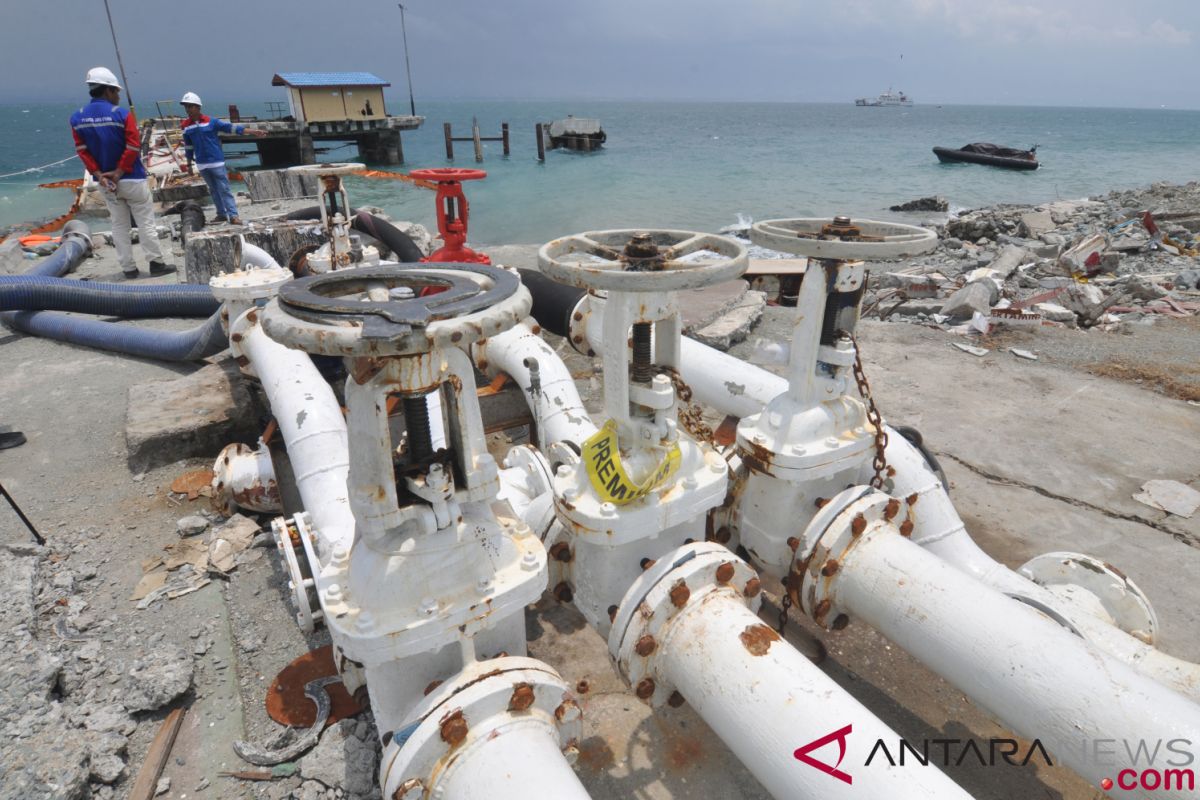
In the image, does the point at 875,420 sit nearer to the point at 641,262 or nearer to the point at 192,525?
the point at 641,262

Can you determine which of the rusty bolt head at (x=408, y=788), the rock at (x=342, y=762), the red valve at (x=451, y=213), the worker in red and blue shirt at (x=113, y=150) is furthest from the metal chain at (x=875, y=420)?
the worker in red and blue shirt at (x=113, y=150)

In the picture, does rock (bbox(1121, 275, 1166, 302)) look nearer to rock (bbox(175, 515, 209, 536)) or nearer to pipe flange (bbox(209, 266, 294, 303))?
pipe flange (bbox(209, 266, 294, 303))

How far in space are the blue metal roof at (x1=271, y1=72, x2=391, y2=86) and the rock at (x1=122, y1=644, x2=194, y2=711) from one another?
3182 centimetres

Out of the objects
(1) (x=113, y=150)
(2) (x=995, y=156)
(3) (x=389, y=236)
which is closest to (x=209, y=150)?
(1) (x=113, y=150)

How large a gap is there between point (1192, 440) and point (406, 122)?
3320 centimetres

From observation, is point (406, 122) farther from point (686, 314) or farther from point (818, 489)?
point (818, 489)

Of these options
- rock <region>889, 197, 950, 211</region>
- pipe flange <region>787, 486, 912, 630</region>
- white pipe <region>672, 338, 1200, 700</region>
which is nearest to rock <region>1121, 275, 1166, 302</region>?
white pipe <region>672, 338, 1200, 700</region>

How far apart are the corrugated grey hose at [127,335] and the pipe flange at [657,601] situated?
362 centimetres

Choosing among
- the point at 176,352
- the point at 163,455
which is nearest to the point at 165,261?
the point at 176,352

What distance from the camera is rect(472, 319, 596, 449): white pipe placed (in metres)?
3.10

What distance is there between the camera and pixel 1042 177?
3078 centimetres

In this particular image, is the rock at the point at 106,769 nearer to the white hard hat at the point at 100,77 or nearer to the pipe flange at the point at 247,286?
the pipe flange at the point at 247,286

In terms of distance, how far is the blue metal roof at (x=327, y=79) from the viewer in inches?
1133

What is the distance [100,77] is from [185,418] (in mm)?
4253
